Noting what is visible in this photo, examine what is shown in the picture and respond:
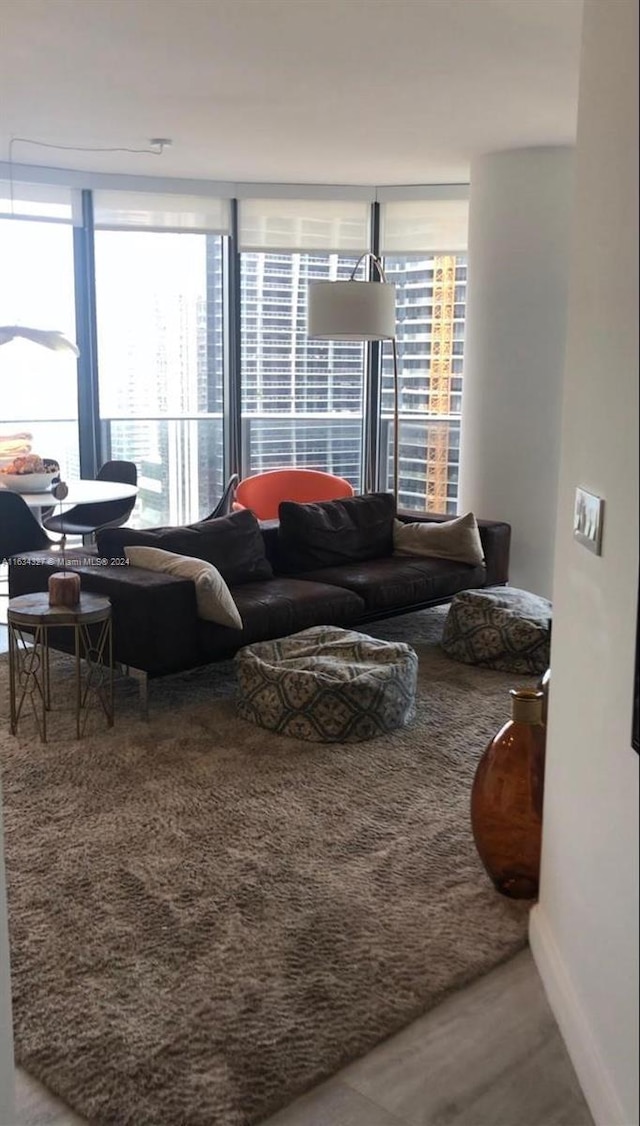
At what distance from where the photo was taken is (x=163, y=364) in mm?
7645

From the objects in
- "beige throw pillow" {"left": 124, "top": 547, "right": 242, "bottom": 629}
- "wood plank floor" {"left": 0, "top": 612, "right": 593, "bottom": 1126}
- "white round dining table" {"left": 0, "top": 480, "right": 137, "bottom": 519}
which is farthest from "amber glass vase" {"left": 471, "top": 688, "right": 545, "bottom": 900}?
"white round dining table" {"left": 0, "top": 480, "right": 137, "bottom": 519}

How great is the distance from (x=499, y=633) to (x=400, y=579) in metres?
0.65

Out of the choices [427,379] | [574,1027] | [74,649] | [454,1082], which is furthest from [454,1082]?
[427,379]

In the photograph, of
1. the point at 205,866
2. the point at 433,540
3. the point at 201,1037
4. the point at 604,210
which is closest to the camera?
the point at 604,210

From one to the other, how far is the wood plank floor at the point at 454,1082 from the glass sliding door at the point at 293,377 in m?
6.04

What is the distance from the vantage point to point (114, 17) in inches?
155

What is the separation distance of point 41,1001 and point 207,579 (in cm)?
209

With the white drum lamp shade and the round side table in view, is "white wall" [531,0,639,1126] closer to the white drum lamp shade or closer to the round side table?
the round side table

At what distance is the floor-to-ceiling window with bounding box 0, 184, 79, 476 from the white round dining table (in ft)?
4.17

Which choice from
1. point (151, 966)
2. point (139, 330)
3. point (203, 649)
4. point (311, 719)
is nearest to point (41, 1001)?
point (151, 966)

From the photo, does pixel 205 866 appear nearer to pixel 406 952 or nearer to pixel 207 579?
pixel 406 952

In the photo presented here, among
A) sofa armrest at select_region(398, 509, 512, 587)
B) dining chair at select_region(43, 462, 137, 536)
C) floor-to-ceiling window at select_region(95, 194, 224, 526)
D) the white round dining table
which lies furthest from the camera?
floor-to-ceiling window at select_region(95, 194, 224, 526)

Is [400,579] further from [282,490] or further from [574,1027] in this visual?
[574,1027]

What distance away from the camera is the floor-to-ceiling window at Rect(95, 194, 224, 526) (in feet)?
24.3
